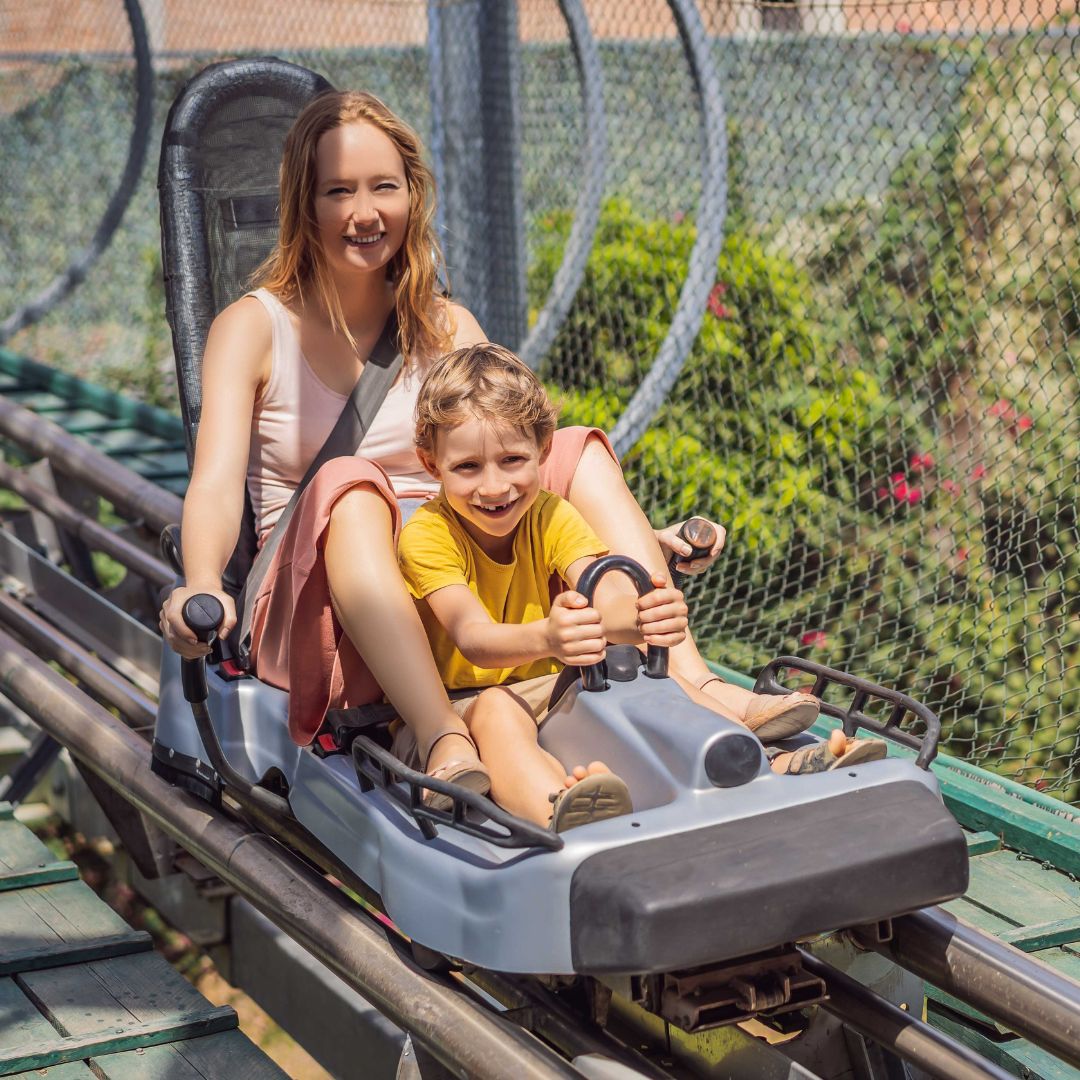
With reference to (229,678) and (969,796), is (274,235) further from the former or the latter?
(969,796)

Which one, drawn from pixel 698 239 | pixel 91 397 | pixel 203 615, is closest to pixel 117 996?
pixel 203 615

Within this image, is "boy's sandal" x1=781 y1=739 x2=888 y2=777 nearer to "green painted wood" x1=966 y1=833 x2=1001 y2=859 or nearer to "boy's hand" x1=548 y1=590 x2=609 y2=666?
"boy's hand" x1=548 y1=590 x2=609 y2=666

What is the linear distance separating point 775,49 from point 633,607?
347cm

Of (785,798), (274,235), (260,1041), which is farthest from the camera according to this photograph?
(260,1041)

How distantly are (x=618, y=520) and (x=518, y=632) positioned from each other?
15.7 inches

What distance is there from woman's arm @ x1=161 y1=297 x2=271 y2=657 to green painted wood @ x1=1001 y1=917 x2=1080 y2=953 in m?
1.36

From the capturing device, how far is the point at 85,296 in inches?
283

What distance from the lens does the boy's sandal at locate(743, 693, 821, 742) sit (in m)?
1.97

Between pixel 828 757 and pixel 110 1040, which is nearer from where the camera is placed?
pixel 828 757

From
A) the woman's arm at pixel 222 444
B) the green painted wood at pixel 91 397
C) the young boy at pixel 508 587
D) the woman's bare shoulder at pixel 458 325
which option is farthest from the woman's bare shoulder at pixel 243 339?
the green painted wood at pixel 91 397

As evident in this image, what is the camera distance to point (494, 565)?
2.11 meters

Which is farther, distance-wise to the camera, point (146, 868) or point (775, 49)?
point (775, 49)

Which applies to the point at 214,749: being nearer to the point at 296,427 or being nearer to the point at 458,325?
the point at 296,427

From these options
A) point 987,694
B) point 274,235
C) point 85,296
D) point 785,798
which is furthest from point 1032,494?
point 85,296
